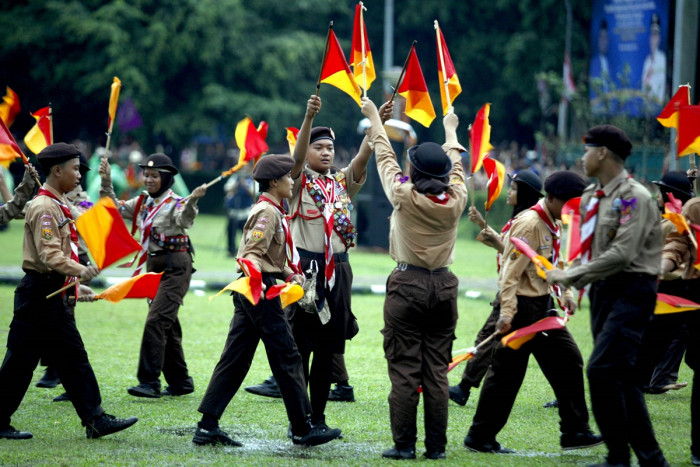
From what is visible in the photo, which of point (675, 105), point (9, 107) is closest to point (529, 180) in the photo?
point (675, 105)

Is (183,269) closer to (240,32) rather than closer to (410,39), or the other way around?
(240,32)

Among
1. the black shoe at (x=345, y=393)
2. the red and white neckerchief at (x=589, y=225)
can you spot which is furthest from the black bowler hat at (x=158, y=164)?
the red and white neckerchief at (x=589, y=225)

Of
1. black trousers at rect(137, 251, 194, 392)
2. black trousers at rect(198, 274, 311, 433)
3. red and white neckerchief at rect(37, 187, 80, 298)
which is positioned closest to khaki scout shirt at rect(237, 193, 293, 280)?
black trousers at rect(198, 274, 311, 433)

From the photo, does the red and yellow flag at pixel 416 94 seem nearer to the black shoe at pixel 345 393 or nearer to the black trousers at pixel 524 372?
the black trousers at pixel 524 372

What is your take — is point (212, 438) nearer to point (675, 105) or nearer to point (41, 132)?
point (41, 132)

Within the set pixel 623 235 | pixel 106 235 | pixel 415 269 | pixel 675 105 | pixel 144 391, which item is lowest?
pixel 144 391

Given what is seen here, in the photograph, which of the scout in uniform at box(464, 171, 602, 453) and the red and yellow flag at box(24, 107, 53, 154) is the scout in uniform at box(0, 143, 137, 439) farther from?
the scout in uniform at box(464, 171, 602, 453)

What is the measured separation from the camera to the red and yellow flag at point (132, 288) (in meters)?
6.65

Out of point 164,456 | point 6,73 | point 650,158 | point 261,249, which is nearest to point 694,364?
point 261,249

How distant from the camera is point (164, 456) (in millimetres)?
6238

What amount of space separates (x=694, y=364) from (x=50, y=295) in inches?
182

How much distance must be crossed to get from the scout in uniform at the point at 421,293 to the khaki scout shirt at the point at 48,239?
91.1 inches

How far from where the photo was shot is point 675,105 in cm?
794

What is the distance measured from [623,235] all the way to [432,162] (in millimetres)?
1389
